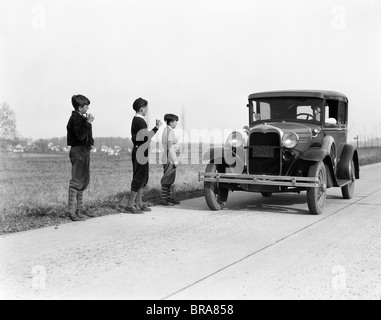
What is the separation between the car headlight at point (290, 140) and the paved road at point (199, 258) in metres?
1.27

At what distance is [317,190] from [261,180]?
0.98 metres

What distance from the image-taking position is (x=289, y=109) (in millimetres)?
9039

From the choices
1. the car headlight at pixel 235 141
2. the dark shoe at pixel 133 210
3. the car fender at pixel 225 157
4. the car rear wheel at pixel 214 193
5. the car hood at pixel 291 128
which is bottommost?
the dark shoe at pixel 133 210

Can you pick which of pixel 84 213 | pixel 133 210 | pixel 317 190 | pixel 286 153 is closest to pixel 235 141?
pixel 286 153

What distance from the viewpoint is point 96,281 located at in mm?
3939

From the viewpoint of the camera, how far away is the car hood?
8023 mm

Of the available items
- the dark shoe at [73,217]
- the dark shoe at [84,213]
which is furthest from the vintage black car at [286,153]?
the dark shoe at [73,217]

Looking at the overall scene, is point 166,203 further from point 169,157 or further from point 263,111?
point 263,111

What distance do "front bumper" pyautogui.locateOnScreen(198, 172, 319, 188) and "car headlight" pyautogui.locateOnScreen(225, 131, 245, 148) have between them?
2.29ft

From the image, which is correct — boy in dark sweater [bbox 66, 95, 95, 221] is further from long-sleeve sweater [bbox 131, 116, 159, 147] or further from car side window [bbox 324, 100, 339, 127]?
car side window [bbox 324, 100, 339, 127]

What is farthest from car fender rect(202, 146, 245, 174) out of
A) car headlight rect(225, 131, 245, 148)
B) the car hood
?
the car hood

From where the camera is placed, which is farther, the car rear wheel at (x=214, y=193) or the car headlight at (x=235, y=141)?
the car headlight at (x=235, y=141)

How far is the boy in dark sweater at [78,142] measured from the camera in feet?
22.5

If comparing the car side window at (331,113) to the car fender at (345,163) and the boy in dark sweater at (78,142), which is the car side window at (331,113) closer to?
the car fender at (345,163)
